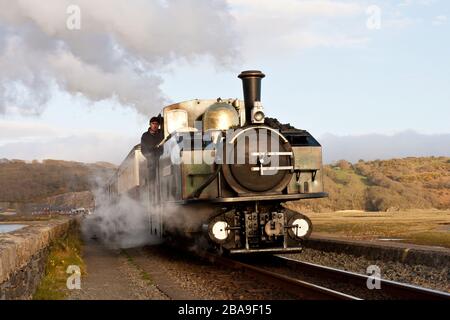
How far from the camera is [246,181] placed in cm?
1212

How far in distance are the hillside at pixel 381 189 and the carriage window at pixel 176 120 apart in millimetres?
28268

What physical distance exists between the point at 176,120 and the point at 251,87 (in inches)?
98.7

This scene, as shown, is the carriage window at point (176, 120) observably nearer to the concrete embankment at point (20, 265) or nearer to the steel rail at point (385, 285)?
the steel rail at point (385, 285)

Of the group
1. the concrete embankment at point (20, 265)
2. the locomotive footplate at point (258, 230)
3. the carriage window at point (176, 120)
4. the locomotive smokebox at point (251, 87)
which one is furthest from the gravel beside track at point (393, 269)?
the concrete embankment at point (20, 265)

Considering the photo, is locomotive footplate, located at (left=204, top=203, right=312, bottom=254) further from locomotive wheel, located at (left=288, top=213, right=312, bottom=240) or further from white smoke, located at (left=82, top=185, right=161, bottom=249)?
white smoke, located at (left=82, top=185, right=161, bottom=249)

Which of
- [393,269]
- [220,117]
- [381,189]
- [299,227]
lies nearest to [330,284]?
[299,227]

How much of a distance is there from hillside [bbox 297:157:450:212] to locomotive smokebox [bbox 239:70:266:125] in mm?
29625

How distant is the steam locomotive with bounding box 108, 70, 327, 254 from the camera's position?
1206cm

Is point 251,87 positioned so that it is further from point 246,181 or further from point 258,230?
point 258,230

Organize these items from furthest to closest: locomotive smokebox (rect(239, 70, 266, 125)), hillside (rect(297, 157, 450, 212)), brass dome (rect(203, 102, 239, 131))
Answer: hillside (rect(297, 157, 450, 212)), brass dome (rect(203, 102, 239, 131)), locomotive smokebox (rect(239, 70, 266, 125))

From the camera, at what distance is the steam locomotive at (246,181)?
475 inches

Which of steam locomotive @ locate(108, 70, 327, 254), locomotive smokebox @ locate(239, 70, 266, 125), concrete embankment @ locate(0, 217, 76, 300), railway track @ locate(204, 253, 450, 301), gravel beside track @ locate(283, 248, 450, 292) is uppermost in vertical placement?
locomotive smokebox @ locate(239, 70, 266, 125)

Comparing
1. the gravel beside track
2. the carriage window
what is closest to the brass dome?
the carriage window
